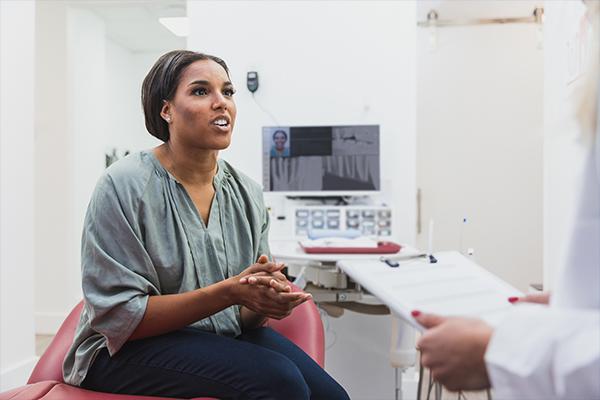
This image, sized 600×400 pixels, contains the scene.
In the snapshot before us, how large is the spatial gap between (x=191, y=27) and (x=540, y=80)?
2681mm

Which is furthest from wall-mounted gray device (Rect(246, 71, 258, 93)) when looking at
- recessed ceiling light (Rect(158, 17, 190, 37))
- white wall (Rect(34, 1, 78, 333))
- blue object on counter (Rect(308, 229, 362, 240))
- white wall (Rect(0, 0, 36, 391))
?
recessed ceiling light (Rect(158, 17, 190, 37))

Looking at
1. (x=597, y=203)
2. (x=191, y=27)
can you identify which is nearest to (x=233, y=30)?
(x=191, y=27)

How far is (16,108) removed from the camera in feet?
9.21

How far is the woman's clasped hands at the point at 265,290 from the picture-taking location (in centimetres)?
122

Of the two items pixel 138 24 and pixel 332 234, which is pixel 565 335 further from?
pixel 138 24

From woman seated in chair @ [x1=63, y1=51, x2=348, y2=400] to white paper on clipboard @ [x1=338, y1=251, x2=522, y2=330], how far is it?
1.13 ft

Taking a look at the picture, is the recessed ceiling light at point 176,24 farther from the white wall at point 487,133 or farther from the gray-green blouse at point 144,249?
the gray-green blouse at point 144,249

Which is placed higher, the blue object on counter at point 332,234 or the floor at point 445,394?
the blue object on counter at point 332,234

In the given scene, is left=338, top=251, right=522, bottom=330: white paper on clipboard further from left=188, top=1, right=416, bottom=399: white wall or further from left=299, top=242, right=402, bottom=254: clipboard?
left=188, top=1, right=416, bottom=399: white wall

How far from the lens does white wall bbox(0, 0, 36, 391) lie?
271 centimetres

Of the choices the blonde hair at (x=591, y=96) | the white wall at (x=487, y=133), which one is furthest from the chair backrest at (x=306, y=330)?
the white wall at (x=487, y=133)

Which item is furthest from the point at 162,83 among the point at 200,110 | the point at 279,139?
the point at 279,139

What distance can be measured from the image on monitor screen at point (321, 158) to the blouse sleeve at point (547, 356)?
2.28m

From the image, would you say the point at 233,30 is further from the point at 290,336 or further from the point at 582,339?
the point at 582,339
